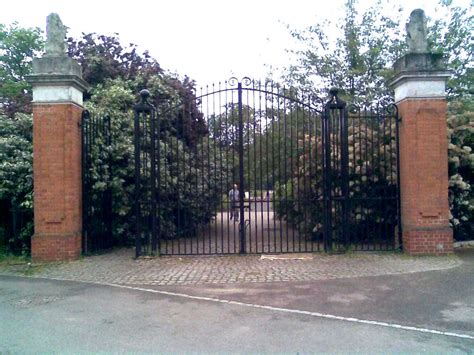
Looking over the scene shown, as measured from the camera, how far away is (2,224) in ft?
35.1

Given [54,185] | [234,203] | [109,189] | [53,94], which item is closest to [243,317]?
[234,203]

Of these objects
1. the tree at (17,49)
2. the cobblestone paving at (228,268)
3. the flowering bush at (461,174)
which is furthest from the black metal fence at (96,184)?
the tree at (17,49)

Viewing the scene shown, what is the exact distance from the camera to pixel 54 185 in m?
9.16

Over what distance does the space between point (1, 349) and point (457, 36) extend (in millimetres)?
16033

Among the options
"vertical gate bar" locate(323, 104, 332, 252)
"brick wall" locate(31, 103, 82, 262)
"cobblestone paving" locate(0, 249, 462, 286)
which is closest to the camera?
"cobblestone paving" locate(0, 249, 462, 286)

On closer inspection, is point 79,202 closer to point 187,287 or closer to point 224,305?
point 187,287

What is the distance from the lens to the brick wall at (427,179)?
9.12 m

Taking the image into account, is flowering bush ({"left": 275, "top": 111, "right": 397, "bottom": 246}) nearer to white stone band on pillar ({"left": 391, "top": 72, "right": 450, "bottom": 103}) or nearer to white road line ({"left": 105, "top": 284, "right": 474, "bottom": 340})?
white stone band on pillar ({"left": 391, "top": 72, "right": 450, "bottom": 103})

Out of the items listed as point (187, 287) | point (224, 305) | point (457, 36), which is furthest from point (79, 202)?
point (457, 36)

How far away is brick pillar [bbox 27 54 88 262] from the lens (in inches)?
358

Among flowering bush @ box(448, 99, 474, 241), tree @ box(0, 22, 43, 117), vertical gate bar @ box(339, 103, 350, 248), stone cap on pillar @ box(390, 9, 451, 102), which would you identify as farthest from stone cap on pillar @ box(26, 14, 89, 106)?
tree @ box(0, 22, 43, 117)

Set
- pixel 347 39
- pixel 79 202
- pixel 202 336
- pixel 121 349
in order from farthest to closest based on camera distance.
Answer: pixel 347 39, pixel 79 202, pixel 202 336, pixel 121 349

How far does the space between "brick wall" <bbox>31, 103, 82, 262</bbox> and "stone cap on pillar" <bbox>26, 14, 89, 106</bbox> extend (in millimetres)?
188

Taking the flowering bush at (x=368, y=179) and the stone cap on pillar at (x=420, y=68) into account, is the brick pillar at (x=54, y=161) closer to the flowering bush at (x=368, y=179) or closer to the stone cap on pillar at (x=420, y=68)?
the flowering bush at (x=368, y=179)
